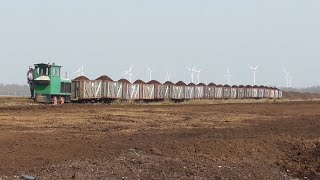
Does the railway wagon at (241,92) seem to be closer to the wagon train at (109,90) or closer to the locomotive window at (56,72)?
the wagon train at (109,90)

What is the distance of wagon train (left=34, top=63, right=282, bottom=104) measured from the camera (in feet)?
125

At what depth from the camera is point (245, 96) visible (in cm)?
7662

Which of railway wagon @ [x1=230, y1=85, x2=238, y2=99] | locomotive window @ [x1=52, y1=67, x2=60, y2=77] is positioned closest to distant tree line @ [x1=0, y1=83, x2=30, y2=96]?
railway wagon @ [x1=230, y1=85, x2=238, y2=99]

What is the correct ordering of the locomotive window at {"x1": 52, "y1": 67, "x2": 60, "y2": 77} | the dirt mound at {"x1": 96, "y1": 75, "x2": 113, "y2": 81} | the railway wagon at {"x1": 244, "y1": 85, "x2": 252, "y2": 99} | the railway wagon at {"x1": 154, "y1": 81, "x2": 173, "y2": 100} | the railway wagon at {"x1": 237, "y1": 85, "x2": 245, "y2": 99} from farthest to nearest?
the railway wagon at {"x1": 244, "y1": 85, "x2": 252, "y2": 99}, the railway wagon at {"x1": 237, "y1": 85, "x2": 245, "y2": 99}, the railway wagon at {"x1": 154, "y1": 81, "x2": 173, "y2": 100}, the dirt mound at {"x1": 96, "y1": 75, "x2": 113, "y2": 81}, the locomotive window at {"x1": 52, "y1": 67, "x2": 60, "y2": 77}

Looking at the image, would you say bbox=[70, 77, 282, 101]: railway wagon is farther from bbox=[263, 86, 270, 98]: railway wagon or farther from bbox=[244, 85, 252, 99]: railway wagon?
→ bbox=[263, 86, 270, 98]: railway wagon

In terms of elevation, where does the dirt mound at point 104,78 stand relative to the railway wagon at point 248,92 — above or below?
above

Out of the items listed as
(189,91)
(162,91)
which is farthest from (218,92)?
(162,91)

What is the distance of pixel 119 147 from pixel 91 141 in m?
1.50

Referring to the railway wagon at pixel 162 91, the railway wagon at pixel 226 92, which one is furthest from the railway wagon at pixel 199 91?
the railway wagon at pixel 162 91

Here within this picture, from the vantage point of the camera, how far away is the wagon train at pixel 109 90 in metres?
38.2

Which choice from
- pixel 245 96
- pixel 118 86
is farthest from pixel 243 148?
pixel 245 96

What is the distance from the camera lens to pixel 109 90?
46.9 m

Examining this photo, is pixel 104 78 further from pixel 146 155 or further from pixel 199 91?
pixel 146 155

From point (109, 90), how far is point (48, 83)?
10064 millimetres
